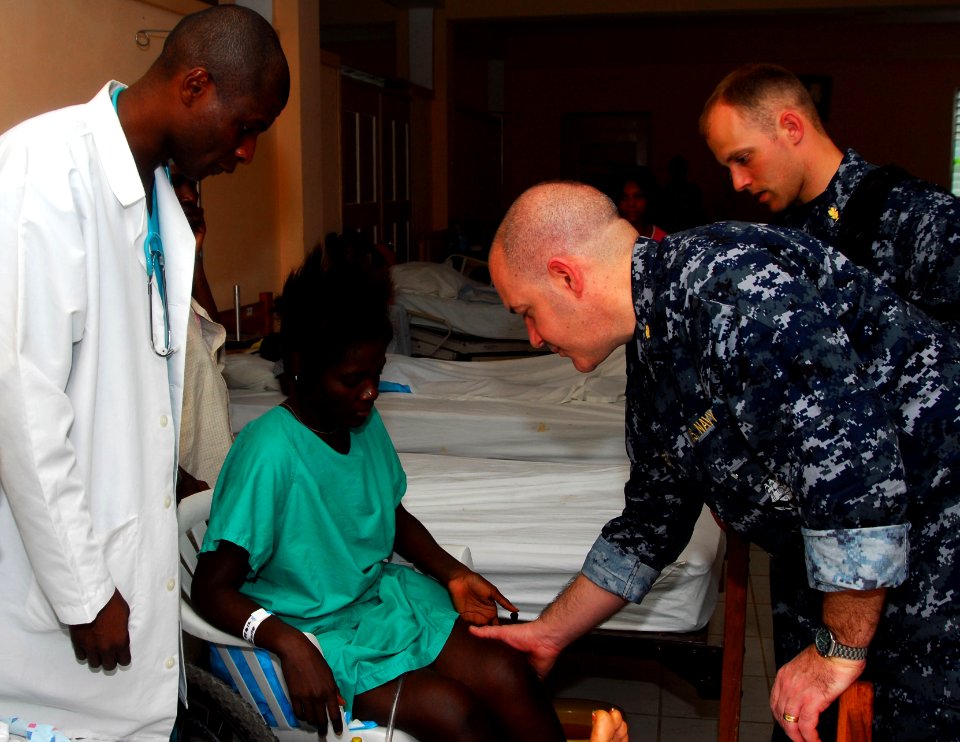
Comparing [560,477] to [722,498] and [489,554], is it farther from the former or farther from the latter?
[722,498]

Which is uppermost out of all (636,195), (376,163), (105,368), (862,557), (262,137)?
(262,137)

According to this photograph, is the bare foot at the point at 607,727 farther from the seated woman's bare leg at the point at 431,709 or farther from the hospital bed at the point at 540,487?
the hospital bed at the point at 540,487

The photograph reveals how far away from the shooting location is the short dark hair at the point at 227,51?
1483 mm

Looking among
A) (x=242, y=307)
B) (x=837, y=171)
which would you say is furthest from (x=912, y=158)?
(x=837, y=171)

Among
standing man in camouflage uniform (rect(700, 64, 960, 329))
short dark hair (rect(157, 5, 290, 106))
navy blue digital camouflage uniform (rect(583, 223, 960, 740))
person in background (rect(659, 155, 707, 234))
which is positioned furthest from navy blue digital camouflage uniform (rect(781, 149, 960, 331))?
person in background (rect(659, 155, 707, 234))

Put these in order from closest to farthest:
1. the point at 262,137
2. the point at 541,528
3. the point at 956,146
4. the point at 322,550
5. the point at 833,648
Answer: the point at 833,648
the point at 322,550
the point at 541,528
the point at 262,137
the point at 956,146

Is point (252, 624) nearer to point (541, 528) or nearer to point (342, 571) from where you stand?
point (342, 571)

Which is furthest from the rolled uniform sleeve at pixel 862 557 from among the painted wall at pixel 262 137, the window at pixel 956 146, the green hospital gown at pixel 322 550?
the window at pixel 956 146

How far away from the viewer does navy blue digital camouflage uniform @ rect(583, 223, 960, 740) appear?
1165 mm

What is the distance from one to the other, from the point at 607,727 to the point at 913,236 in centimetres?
121

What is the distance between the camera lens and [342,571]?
A: 189 cm

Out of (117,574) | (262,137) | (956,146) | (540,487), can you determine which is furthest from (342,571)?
(956,146)

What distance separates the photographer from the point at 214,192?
13.7 feet

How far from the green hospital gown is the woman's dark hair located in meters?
0.15
